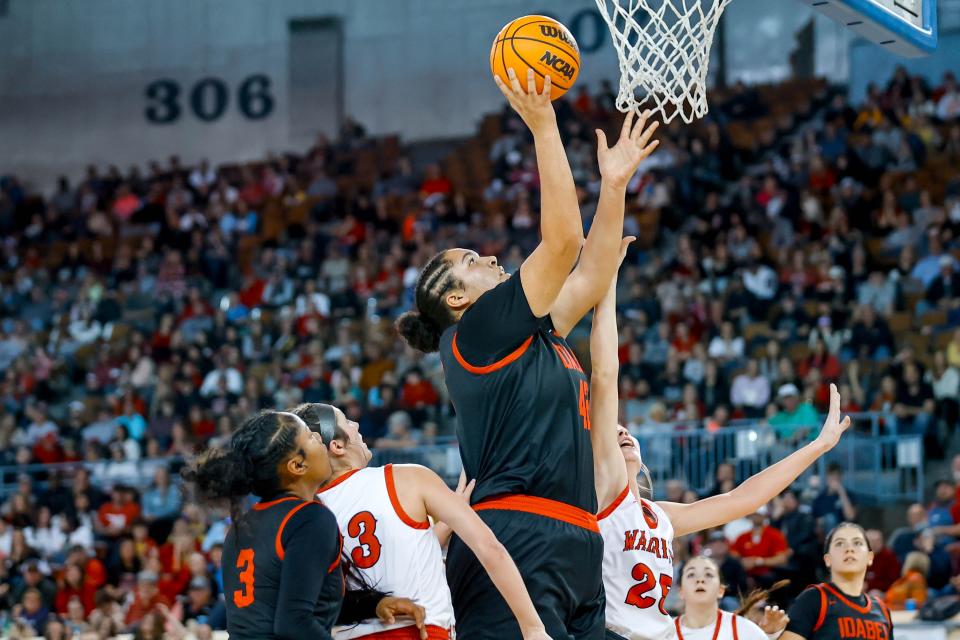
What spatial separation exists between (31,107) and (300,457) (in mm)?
22618

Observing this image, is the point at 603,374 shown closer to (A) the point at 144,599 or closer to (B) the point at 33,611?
(A) the point at 144,599

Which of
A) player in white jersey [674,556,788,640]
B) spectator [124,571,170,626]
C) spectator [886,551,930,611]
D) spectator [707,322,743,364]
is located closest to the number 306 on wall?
spectator [707,322,743,364]

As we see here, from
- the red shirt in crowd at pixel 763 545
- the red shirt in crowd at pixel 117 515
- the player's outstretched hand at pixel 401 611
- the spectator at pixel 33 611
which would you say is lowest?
the spectator at pixel 33 611

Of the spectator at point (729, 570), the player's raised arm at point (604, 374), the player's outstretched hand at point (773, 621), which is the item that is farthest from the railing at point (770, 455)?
the player's raised arm at point (604, 374)

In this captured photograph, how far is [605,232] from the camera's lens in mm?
3779

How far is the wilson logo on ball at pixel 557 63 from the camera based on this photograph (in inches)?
152

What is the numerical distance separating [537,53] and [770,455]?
30.7 feet

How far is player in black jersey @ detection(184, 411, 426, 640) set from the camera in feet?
11.8

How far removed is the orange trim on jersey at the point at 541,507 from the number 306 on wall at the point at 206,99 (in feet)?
68.3

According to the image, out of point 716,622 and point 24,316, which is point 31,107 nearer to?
point 24,316

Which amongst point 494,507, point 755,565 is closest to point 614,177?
point 494,507

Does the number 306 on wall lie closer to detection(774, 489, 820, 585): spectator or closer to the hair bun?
detection(774, 489, 820, 585): spectator

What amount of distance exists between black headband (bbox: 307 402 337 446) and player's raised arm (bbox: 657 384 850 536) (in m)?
1.57

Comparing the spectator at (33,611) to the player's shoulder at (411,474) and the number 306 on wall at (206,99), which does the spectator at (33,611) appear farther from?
the number 306 on wall at (206,99)
